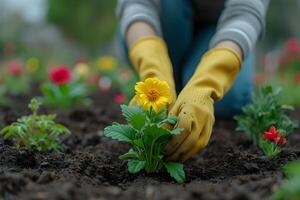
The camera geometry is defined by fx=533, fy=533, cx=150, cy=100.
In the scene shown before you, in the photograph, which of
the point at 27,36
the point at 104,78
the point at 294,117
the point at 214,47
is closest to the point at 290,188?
the point at 214,47

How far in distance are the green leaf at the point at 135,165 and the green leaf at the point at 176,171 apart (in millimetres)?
96

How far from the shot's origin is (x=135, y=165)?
206cm

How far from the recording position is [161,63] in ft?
8.16

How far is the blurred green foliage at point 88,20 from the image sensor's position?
11742mm

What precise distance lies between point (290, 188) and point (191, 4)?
218 cm

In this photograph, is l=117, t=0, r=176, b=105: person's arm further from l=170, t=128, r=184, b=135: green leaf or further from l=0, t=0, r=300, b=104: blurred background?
l=0, t=0, r=300, b=104: blurred background

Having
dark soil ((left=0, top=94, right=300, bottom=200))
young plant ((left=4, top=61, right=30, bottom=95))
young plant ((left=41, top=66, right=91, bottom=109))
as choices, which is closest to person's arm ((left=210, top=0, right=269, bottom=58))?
dark soil ((left=0, top=94, right=300, bottom=200))

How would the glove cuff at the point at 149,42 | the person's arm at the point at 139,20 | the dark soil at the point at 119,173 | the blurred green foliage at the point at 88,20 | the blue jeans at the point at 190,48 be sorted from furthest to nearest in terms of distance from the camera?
the blurred green foliage at the point at 88,20, the blue jeans at the point at 190,48, the person's arm at the point at 139,20, the glove cuff at the point at 149,42, the dark soil at the point at 119,173

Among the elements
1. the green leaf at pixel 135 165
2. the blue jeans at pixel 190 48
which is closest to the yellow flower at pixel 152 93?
the green leaf at pixel 135 165

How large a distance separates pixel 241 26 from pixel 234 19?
99 mm

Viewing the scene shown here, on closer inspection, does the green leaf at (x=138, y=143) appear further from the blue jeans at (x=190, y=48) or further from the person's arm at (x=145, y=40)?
the blue jeans at (x=190, y=48)

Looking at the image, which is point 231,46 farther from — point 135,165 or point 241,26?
point 135,165

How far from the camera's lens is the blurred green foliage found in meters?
11.7

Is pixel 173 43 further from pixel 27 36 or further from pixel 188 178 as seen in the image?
pixel 27 36
